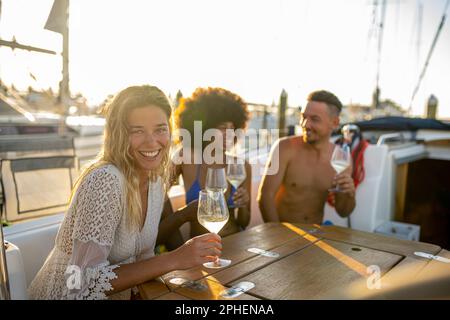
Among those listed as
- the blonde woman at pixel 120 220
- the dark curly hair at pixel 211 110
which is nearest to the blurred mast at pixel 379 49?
the dark curly hair at pixel 211 110

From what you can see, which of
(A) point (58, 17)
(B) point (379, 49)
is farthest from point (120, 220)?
(B) point (379, 49)

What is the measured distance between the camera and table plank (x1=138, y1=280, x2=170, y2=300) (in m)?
1.40

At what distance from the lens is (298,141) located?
3500 mm

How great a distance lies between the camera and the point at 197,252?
1496 mm

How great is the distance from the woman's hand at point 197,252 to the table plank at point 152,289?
3.7 inches

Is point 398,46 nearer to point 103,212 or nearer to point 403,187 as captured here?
point 403,187

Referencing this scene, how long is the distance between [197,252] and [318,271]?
0.57 m

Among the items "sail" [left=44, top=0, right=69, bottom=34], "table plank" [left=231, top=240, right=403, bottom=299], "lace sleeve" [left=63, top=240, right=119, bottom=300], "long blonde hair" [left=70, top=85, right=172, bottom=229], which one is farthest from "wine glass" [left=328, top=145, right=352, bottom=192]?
"sail" [left=44, top=0, right=69, bottom=34]

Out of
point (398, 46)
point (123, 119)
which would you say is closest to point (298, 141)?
point (123, 119)

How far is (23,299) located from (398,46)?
18387 mm

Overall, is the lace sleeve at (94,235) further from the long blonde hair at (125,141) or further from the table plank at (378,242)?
the table plank at (378,242)

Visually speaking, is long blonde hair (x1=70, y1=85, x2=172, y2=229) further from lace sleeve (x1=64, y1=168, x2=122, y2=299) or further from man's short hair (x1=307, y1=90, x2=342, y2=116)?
man's short hair (x1=307, y1=90, x2=342, y2=116)

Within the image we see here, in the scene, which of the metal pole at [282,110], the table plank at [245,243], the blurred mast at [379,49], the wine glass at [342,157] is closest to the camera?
the table plank at [245,243]

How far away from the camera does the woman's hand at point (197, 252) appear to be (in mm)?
1492
